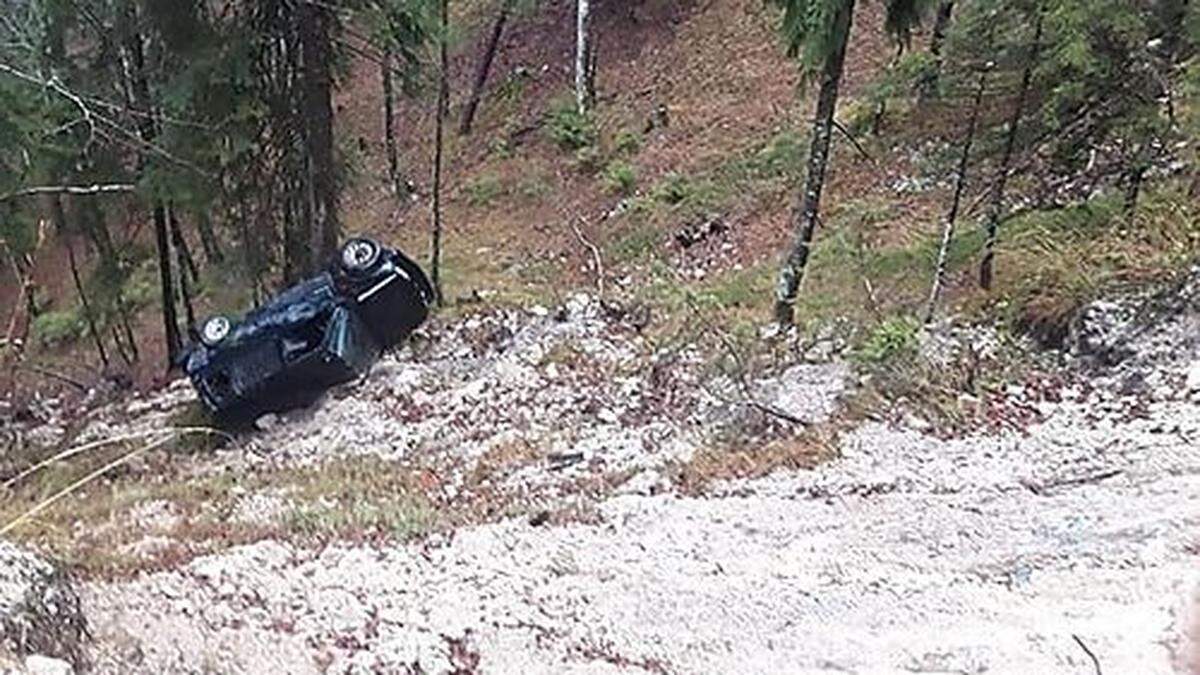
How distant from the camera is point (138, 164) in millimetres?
17391

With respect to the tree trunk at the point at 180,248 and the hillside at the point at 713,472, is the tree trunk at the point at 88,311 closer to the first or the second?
the hillside at the point at 713,472

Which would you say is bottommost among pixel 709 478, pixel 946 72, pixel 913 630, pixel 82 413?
pixel 82 413

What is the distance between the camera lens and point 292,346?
13.4 m

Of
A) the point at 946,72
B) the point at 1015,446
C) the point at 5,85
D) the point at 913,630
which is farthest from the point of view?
the point at 946,72

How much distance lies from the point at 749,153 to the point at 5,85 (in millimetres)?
16240

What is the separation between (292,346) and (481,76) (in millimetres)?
20288

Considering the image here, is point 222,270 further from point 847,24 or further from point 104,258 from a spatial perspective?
point 847,24

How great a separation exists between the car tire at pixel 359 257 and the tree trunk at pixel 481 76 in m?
18.5

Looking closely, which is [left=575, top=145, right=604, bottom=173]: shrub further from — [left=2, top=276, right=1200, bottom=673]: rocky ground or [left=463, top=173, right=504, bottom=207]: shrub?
[left=2, top=276, right=1200, bottom=673]: rocky ground

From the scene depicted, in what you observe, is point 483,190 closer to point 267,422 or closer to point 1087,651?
point 267,422

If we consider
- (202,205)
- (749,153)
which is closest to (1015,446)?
(202,205)

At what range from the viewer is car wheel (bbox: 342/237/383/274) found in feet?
45.4

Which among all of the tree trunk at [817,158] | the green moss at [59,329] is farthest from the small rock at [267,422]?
the green moss at [59,329]

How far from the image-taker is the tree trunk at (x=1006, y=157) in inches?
478
